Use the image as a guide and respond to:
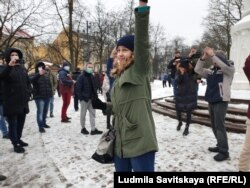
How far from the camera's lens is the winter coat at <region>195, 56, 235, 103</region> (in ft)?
17.8

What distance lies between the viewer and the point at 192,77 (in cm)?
789

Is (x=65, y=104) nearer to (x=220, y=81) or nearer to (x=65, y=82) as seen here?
(x=65, y=82)

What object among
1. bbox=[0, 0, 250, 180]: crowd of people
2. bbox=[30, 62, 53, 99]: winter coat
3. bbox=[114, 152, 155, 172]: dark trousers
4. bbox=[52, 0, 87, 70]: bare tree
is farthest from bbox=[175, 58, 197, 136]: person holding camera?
bbox=[52, 0, 87, 70]: bare tree

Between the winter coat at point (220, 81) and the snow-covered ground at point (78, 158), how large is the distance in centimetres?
114

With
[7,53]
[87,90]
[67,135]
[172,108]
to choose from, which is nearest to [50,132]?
[67,135]

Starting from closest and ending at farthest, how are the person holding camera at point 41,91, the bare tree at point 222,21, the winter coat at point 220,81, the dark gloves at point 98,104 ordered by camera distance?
the dark gloves at point 98,104 → the winter coat at point 220,81 → the person holding camera at point 41,91 → the bare tree at point 222,21

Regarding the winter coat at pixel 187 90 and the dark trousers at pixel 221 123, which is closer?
the dark trousers at pixel 221 123

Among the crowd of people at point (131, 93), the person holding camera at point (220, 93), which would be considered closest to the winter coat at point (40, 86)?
the crowd of people at point (131, 93)

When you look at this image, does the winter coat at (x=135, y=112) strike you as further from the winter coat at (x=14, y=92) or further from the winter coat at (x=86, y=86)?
the winter coat at (x=86, y=86)

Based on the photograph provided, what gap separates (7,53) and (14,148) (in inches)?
76.8

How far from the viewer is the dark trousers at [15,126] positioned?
250 inches

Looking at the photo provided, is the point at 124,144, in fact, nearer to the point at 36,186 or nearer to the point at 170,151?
the point at 36,186

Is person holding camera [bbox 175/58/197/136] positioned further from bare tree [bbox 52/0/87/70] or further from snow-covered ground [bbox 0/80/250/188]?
bare tree [bbox 52/0/87/70]

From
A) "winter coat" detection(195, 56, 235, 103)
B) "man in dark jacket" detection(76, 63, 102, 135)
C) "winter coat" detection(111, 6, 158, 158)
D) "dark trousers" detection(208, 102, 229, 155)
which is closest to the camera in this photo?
"winter coat" detection(111, 6, 158, 158)
